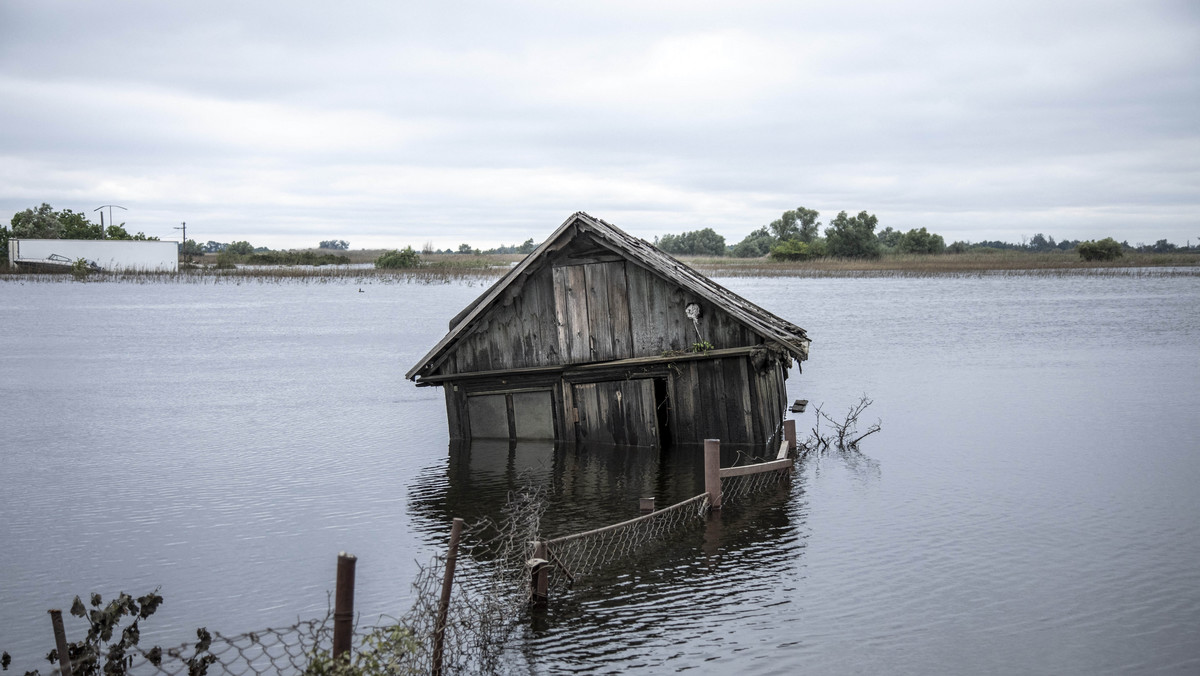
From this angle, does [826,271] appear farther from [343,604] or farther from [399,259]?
[343,604]

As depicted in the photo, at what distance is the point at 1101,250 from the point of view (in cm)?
12575

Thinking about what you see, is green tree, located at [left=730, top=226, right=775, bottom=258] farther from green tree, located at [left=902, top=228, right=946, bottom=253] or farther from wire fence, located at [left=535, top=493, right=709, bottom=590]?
wire fence, located at [left=535, top=493, right=709, bottom=590]

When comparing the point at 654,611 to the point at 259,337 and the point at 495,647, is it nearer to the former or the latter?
the point at 495,647

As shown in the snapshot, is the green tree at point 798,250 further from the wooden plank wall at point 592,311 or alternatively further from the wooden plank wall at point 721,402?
the wooden plank wall at point 592,311

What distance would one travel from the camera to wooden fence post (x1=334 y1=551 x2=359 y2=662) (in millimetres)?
7711

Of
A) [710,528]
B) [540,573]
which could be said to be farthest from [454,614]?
[710,528]

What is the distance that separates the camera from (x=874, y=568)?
50.4 feet

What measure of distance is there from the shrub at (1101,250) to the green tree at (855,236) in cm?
2629

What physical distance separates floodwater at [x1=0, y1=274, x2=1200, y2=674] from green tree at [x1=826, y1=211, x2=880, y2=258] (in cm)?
8996

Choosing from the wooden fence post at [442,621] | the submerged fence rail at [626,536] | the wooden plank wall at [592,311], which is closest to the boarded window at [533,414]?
the wooden plank wall at [592,311]

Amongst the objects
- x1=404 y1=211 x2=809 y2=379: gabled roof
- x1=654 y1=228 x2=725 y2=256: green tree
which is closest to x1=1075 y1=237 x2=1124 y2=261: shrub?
x1=654 y1=228 x2=725 y2=256: green tree

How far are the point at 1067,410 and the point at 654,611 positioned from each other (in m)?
22.5

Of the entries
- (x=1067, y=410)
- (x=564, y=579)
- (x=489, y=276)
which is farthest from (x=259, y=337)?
(x=489, y=276)

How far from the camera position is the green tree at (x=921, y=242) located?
140750 mm
